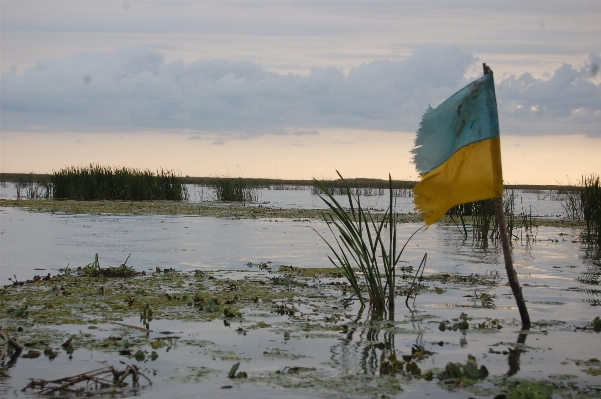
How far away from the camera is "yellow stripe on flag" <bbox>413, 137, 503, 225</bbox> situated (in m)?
6.25

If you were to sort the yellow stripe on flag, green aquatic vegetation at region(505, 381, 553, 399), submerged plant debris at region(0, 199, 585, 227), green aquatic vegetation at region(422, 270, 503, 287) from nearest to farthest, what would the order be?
green aquatic vegetation at region(505, 381, 553, 399) → the yellow stripe on flag → green aquatic vegetation at region(422, 270, 503, 287) → submerged plant debris at region(0, 199, 585, 227)

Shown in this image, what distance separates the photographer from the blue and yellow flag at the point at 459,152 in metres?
6.25

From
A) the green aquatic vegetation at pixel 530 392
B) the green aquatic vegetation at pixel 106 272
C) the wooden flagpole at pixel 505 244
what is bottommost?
the green aquatic vegetation at pixel 530 392

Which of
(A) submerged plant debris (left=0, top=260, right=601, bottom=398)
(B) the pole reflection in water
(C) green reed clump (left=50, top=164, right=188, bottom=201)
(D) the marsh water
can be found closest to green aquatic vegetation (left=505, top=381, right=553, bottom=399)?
(A) submerged plant debris (left=0, top=260, right=601, bottom=398)

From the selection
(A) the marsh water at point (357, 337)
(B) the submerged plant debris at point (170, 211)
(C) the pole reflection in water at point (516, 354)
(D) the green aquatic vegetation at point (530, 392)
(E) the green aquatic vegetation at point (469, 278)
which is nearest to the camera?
(D) the green aquatic vegetation at point (530, 392)

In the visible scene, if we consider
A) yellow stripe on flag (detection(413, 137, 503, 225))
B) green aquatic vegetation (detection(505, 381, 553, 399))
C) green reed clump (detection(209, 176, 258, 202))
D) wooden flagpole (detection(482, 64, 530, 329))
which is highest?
green reed clump (detection(209, 176, 258, 202))

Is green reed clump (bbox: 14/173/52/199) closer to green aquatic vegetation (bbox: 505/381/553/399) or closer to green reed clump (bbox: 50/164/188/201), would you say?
green reed clump (bbox: 50/164/188/201)

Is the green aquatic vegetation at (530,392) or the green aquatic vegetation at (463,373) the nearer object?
the green aquatic vegetation at (530,392)

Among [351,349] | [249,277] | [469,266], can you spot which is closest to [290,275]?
[249,277]

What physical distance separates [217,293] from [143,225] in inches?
493

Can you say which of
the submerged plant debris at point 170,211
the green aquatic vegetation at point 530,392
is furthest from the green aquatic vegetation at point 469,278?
the submerged plant debris at point 170,211

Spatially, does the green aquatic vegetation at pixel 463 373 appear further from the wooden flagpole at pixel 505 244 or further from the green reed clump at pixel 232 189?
the green reed clump at pixel 232 189

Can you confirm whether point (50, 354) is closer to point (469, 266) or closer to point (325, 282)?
point (325, 282)

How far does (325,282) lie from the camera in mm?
9992
